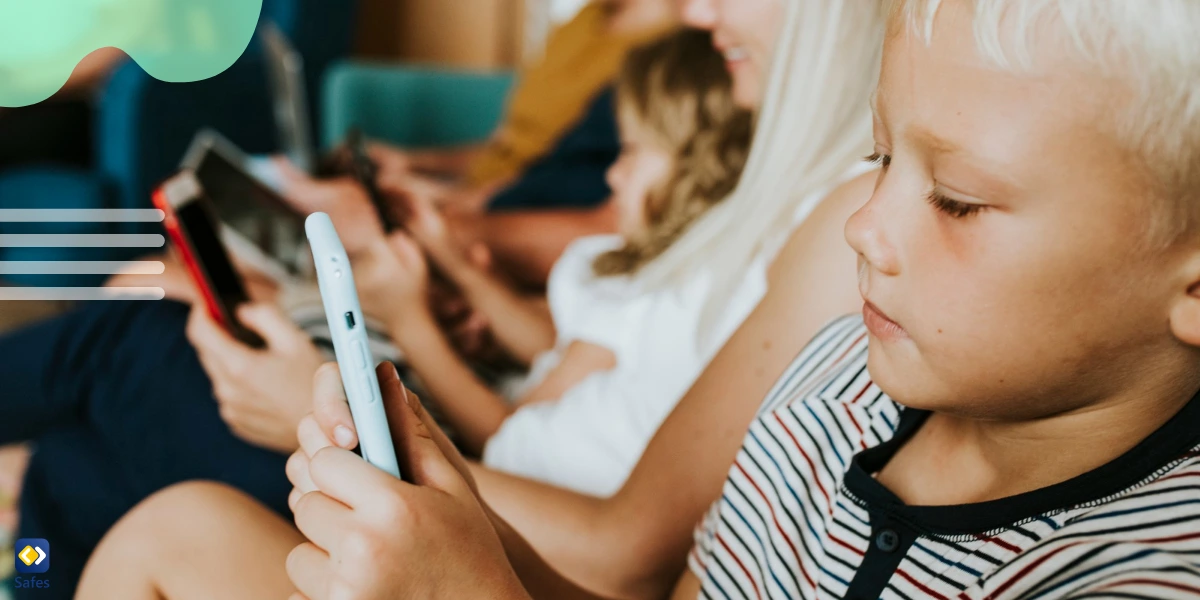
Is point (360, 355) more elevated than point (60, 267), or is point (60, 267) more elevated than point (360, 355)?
point (360, 355)

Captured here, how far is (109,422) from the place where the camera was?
0.82m

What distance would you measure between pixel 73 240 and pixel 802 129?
4.41 feet

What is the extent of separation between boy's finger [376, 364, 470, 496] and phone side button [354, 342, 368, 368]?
0.03m

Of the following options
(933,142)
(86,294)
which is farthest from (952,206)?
(86,294)

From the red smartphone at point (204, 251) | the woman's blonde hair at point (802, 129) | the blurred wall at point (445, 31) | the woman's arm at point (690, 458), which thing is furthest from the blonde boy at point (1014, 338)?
the blurred wall at point (445, 31)

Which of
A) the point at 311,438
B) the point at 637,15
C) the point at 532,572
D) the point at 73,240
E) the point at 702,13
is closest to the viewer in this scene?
the point at 311,438

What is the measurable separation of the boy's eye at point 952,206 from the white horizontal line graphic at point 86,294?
0.78 m

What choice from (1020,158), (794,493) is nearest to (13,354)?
(794,493)

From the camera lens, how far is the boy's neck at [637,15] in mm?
1703

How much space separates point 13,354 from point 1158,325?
0.89m

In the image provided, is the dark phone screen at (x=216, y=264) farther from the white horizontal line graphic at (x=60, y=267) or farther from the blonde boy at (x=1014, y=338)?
the white horizontal line graphic at (x=60, y=267)

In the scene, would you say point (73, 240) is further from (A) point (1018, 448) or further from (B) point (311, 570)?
(A) point (1018, 448)

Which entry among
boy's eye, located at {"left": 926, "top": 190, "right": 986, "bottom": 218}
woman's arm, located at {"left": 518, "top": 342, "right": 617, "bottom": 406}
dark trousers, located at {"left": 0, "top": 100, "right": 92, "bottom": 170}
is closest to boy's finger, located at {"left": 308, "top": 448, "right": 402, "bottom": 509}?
boy's eye, located at {"left": 926, "top": 190, "right": 986, "bottom": 218}

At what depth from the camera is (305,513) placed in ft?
1.32
